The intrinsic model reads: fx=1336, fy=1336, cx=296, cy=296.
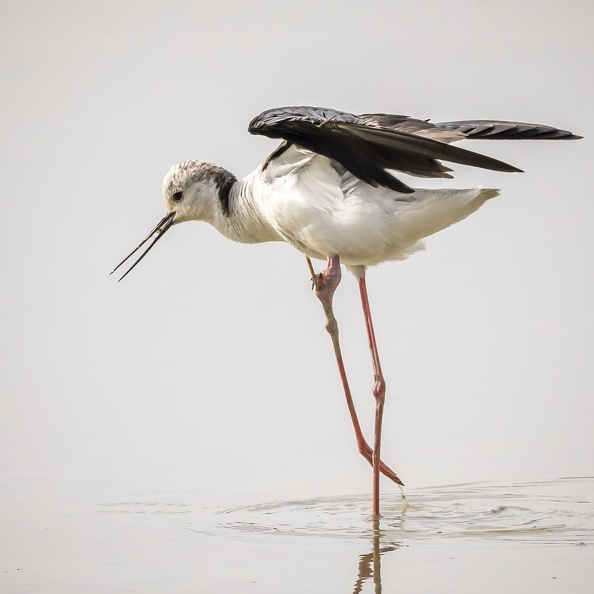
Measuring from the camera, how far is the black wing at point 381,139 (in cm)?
641

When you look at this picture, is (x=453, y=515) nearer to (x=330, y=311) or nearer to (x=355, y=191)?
(x=330, y=311)

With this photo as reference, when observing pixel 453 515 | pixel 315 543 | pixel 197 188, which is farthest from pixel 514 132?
pixel 197 188

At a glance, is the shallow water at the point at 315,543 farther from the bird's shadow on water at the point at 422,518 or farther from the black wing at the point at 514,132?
the black wing at the point at 514,132

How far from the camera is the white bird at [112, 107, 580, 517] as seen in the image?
669cm

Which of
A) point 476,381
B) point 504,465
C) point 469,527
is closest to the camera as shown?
point 469,527

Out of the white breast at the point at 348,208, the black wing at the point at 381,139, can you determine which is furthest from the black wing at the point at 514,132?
the white breast at the point at 348,208

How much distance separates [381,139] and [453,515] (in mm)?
1991

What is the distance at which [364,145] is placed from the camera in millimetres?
6730

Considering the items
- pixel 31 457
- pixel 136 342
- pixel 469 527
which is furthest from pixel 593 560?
pixel 136 342

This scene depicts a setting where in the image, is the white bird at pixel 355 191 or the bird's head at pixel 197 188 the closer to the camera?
the white bird at pixel 355 191

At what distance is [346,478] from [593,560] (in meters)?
2.22

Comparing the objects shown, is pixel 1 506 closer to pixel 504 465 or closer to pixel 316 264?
pixel 504 465

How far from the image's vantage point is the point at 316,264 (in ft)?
38.2

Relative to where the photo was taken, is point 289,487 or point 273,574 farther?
point 289,487
